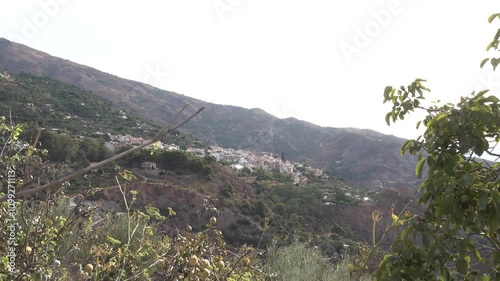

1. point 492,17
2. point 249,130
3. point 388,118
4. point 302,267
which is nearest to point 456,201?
point 388,118

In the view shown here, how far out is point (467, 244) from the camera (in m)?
1.63

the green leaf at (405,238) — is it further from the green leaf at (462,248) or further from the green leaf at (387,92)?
the green leaf at (387,92)

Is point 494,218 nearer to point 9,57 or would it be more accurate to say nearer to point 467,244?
point 467,244

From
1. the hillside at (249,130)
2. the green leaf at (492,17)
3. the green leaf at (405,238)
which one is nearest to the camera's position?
the green leaf at (405,238)

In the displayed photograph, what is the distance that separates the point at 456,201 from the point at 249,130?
93313 millimetres

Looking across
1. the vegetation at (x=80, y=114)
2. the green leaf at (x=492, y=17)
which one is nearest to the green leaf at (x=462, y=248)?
the green leaf at (x=492, y=17)

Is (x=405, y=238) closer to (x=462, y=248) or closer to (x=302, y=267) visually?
(x=462, y=248)

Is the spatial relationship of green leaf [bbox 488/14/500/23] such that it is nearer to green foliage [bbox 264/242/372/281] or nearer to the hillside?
green foliage [bbox 264/242/372/281]

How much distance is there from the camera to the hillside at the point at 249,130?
70.2 metres

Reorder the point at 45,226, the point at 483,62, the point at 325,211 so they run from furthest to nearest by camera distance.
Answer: the point at 325,211 → the point at 45,226 → the point at 483,62

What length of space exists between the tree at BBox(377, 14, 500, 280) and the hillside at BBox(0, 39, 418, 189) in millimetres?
61121

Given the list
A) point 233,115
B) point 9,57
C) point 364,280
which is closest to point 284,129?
point 233,115

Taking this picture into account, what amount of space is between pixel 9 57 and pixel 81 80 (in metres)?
19.0

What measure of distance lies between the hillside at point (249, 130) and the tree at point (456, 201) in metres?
61.1
